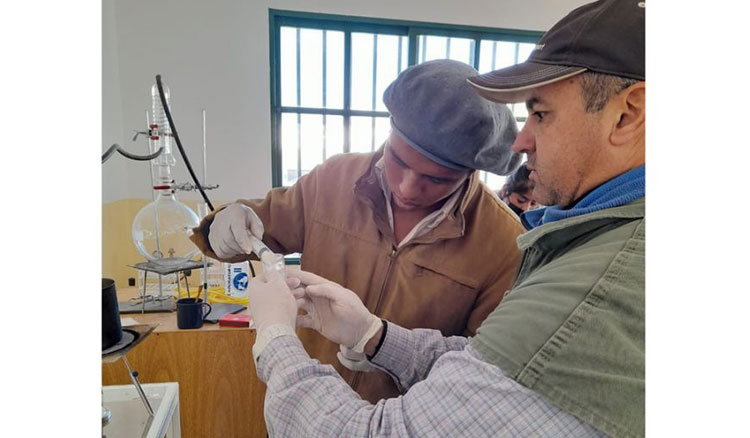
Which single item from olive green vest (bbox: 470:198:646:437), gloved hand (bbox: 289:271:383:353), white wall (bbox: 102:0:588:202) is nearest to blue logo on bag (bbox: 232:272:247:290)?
white wall (bbox: 102:0:588:202)

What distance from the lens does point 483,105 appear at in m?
0.79

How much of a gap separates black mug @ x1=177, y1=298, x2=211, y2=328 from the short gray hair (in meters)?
1.48

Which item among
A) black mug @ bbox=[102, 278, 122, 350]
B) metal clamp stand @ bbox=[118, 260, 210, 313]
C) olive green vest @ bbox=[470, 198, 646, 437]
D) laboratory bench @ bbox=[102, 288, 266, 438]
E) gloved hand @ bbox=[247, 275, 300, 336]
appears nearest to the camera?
olive green vest @ bbox=[470, 198, 646, 437]

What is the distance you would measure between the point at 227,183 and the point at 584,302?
2.41m

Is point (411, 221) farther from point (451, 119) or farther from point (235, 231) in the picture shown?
point (235, 231)

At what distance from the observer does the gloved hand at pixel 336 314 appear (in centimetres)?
83

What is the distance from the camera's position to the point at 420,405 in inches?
18.1

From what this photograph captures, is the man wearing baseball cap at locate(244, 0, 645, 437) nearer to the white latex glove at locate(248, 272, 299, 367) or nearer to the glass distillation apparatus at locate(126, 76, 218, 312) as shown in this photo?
the white latex glove at locate(248, 272, 299, 367)

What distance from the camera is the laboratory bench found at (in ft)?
4.71

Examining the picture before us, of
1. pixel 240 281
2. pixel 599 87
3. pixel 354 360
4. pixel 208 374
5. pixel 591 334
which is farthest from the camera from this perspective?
pixel 240 281

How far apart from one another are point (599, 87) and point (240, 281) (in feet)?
5.71

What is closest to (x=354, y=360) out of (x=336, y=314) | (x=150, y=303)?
(x=336, y=314)
